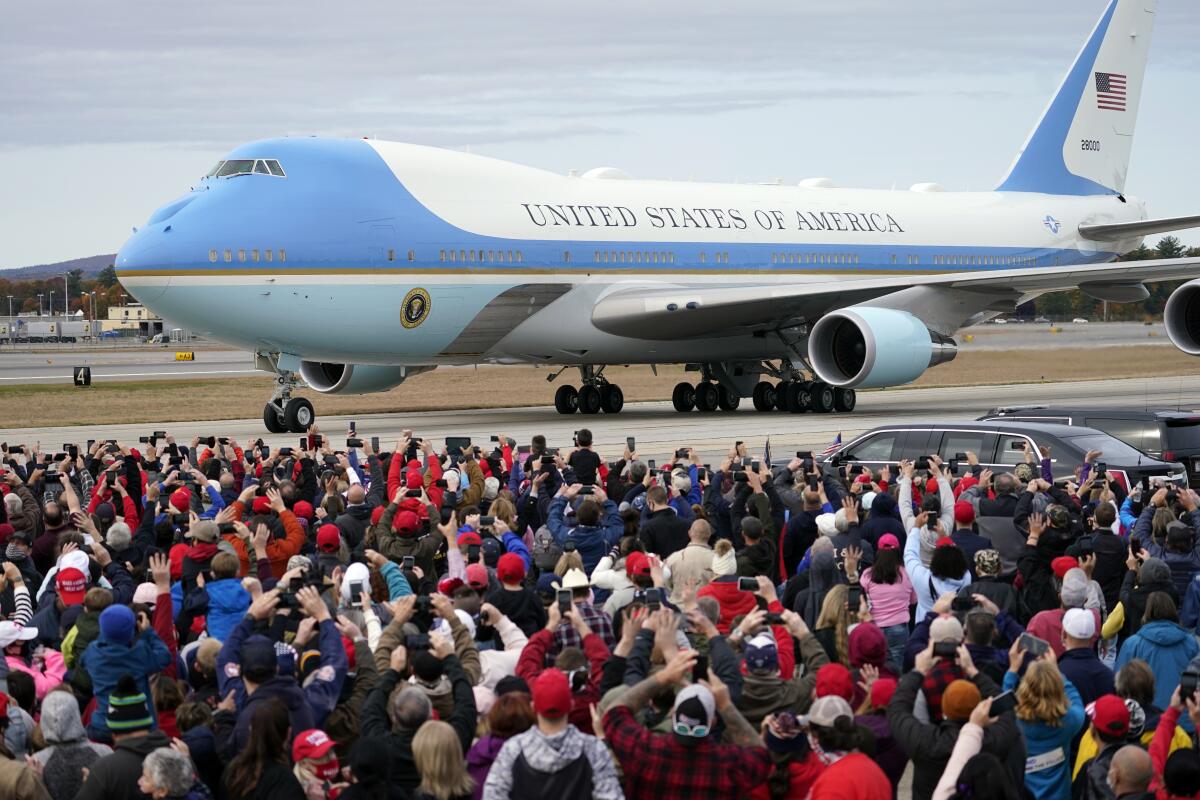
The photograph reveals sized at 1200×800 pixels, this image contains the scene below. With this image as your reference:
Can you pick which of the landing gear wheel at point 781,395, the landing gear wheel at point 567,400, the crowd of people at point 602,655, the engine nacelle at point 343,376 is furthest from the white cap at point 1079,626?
the landing gear wheel at point 567,400

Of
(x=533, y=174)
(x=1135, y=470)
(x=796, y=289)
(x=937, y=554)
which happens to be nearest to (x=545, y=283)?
(x=533, y=174)

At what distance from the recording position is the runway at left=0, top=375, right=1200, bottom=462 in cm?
2522

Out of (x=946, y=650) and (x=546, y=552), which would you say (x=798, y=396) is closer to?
(x=546, y=552)

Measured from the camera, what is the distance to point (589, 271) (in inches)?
1175

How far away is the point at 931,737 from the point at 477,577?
106 inches

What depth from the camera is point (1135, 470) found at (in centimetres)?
1492

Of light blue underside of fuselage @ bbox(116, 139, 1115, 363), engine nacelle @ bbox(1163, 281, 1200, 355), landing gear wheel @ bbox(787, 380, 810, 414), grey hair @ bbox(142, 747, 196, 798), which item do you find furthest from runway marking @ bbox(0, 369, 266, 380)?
grey hair @ bbox(142, 747, 196, 798)

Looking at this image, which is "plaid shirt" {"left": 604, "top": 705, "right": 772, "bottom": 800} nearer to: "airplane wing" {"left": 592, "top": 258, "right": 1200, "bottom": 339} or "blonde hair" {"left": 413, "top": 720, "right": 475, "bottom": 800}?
"blonde hair" {"left": 413, "top": 720, "right": 475, "bottom": 800}

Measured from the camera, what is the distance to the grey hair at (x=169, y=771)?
5.64 metres

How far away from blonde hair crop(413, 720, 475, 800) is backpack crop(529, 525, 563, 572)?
15.0ft

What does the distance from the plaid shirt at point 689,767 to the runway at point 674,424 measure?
647 inches

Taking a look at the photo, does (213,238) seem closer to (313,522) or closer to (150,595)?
(313,522)

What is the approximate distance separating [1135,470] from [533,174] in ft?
56.5

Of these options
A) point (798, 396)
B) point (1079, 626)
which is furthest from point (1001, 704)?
point (798, 396)
